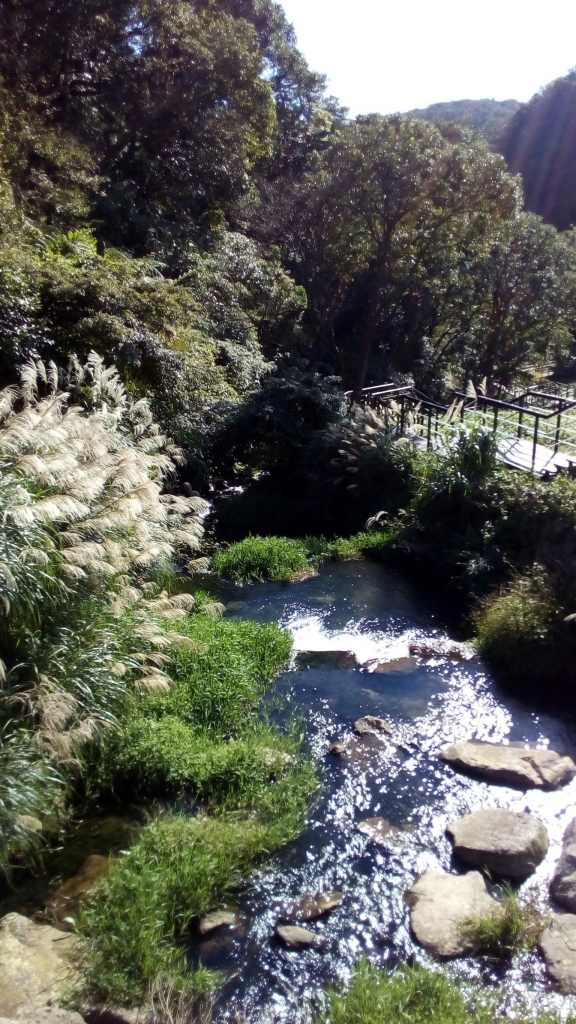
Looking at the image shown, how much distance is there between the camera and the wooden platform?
986 cm

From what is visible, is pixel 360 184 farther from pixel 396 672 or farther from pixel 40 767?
pixel 40 767

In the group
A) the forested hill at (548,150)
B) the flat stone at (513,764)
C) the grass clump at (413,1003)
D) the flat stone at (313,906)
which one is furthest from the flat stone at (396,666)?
the forested hill at (548,150)

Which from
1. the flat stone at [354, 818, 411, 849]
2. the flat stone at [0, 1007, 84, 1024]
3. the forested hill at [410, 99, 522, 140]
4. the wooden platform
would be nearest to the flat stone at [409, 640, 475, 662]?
the flat stone at [354, 818, 411, 849]

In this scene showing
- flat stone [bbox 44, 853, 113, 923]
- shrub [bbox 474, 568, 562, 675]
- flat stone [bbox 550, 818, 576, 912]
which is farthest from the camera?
shrub [bbox 474, 568, 562, 675]

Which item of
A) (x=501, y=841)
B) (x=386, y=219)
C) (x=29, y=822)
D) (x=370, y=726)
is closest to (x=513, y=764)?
(x=501, y=841)

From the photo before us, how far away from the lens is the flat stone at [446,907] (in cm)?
414

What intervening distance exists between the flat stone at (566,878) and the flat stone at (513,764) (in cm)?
79

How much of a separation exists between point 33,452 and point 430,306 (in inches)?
736

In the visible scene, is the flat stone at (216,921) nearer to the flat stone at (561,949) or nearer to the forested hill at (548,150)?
the flat stone at (561,949)

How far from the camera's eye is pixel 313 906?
444 cm

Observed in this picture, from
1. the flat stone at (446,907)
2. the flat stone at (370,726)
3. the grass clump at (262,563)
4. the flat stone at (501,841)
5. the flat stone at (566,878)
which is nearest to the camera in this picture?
the flat stone at (446,907)

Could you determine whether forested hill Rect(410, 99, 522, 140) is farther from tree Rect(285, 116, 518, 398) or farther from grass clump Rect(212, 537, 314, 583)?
grass clump Rect(212, 537, 314, 583)

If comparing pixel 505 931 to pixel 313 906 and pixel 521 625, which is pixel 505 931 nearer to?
pixel 313 906

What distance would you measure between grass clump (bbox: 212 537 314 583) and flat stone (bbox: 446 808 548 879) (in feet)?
17.0
